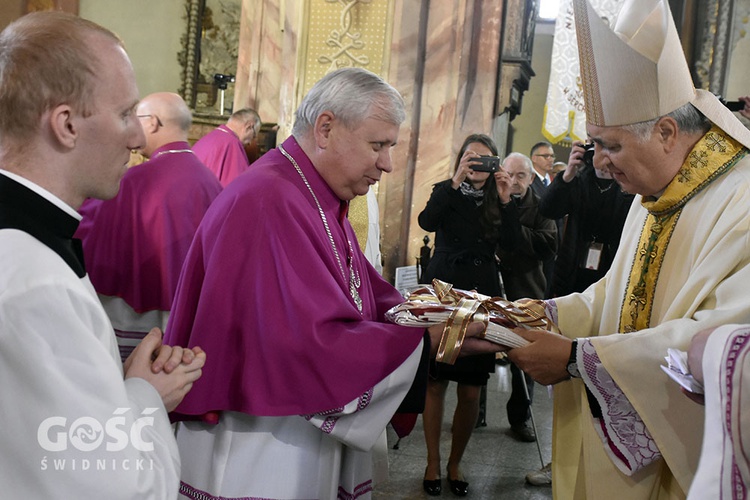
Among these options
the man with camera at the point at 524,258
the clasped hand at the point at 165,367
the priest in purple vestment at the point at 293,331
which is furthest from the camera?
the man with camera at the point at 524,258

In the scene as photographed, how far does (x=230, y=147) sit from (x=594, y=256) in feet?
10.5

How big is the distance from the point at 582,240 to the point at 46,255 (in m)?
3.59

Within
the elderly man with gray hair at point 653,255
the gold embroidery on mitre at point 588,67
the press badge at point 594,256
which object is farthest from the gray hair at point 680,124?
the press badge at point 594,256

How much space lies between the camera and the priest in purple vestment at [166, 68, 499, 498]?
6.60 ft

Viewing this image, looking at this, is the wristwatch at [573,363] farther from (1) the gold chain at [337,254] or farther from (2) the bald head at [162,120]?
(2) the bald head at [162,120]

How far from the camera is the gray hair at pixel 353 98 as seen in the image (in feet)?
7.42

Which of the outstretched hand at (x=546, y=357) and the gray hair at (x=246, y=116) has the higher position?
the gray hair at (x=246, y=116)

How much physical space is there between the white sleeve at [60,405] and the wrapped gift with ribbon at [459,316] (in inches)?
43.3

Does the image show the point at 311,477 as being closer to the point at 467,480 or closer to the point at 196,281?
the point at 196,281

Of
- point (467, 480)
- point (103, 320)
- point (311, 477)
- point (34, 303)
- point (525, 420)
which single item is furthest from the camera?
point (525, 420)

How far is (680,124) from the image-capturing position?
2.31m

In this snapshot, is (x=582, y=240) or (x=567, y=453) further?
(x=582, y=240)

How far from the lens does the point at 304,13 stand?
6.46 meters

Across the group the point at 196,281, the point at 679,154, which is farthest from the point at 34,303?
the point at 679,154
